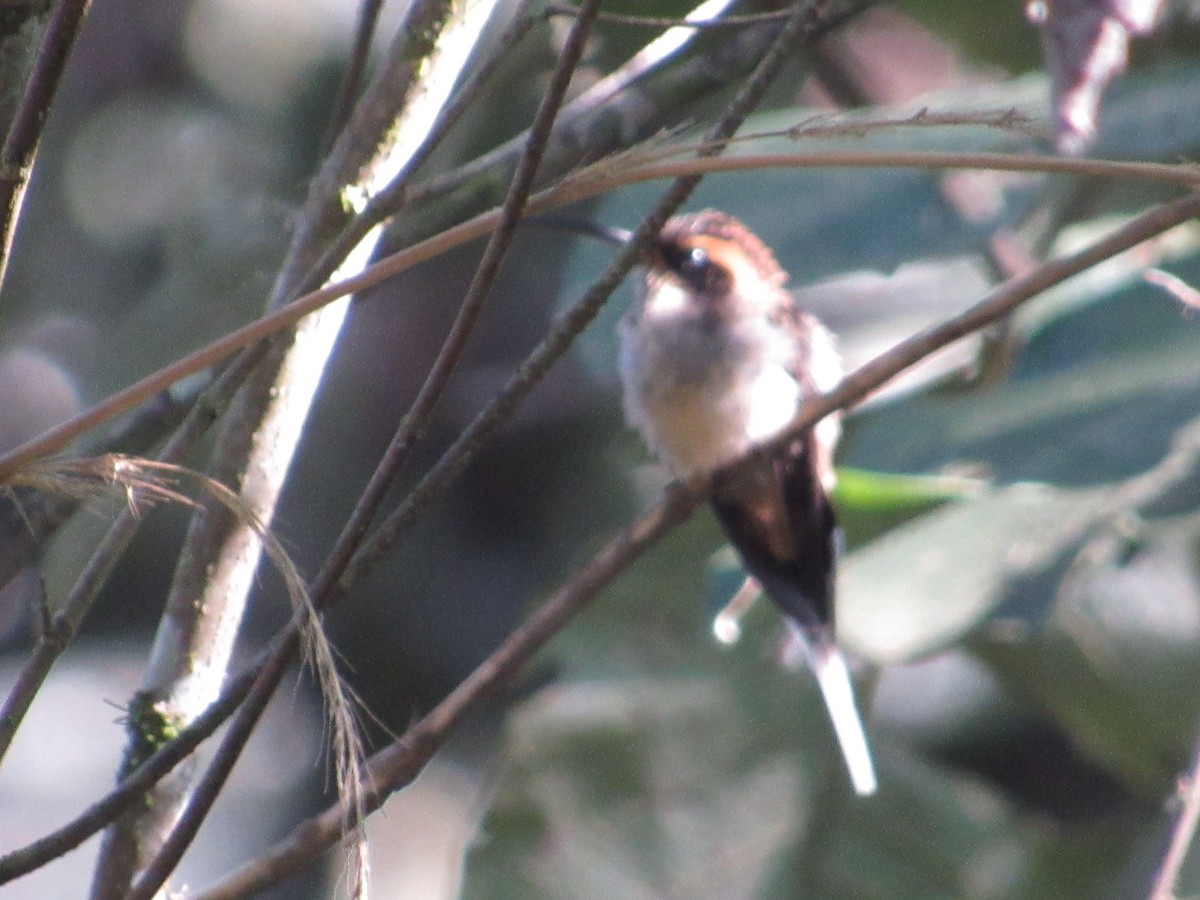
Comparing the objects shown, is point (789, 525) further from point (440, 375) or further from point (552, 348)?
point (440, 375)

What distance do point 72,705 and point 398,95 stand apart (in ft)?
11.8

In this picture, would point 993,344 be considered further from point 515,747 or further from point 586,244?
point 515,747

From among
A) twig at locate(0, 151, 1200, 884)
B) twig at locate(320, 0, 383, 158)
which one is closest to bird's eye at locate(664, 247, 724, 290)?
twig at locate(320, 0, 383, 158)

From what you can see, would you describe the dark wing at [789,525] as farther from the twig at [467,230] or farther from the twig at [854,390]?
the twig at [467,230]

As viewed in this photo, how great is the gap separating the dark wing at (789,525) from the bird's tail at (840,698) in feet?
0.41

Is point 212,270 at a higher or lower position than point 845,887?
higher

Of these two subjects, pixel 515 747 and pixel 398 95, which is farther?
pixel 515 747

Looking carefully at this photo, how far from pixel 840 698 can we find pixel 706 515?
2.22 ft

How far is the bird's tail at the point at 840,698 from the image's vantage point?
2885mm

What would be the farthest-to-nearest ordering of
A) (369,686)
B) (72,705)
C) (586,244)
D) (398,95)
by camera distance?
(72,705) → (369,686) → (586,244) → (398,95)

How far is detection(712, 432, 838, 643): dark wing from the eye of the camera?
10.6ft

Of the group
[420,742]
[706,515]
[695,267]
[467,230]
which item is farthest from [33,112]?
[706,515]

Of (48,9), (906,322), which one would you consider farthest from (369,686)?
(48,9)

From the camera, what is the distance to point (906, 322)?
11.0 ft
